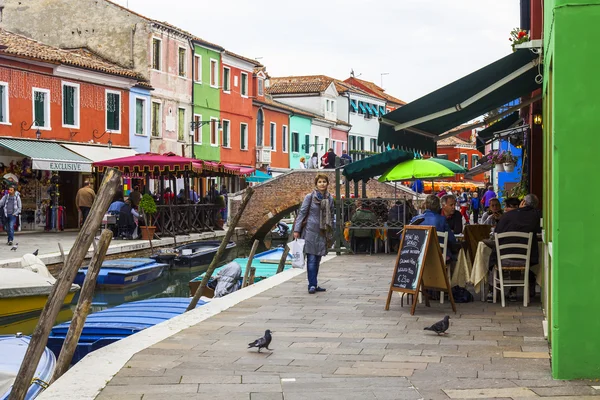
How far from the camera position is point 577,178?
18.5 feet

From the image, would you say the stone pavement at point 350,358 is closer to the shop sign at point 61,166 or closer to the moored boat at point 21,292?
the moored boat at point 21,292

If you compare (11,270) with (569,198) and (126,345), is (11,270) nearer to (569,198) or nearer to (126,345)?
(126,345)

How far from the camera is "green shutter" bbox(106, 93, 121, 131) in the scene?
107ft

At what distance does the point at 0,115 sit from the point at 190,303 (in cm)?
1771

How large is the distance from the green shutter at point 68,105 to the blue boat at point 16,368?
844 inches

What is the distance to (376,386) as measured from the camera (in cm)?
586

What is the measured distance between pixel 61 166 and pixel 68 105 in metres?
4.18

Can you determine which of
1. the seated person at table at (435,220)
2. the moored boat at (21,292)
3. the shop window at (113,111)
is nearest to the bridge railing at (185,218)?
the shop window at (113,111)

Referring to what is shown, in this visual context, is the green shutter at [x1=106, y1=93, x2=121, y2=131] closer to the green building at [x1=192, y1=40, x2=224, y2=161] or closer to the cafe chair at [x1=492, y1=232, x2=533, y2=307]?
the green building at [x1=192, y1=40, x2=224, y2=161]

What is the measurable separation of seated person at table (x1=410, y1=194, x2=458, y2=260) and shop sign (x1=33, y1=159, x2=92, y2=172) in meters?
17.8

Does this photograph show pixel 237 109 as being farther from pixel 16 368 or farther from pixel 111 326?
pixel 16 368

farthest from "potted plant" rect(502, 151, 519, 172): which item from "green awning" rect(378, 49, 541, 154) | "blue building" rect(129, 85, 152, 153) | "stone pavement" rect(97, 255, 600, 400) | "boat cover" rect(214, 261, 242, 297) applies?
"blue building" rect(129, 85, 152, 153)

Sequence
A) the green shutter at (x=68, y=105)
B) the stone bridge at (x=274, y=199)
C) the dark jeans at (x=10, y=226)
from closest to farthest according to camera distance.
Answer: the dark jeans at (x=10, y=226) < the green shutter at (x=68, y=105) < the stone bridge at (x=274, y=199)

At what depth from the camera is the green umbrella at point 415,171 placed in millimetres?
18375
